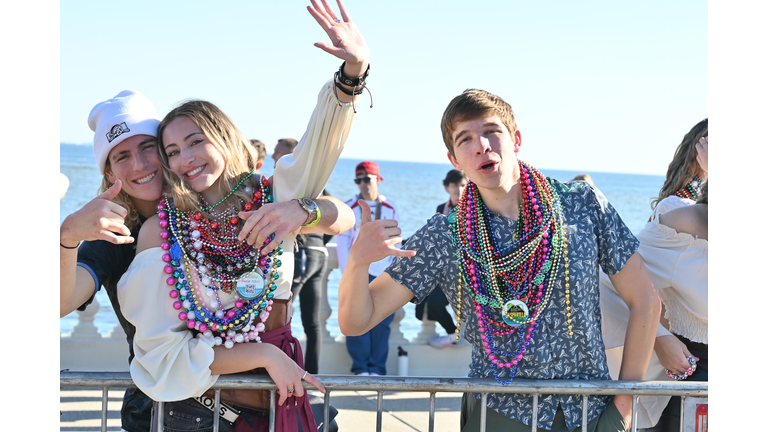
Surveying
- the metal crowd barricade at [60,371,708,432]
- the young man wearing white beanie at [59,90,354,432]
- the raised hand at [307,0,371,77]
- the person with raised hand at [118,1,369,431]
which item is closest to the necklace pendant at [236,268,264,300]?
the person with raised hand at [118,1,369,431]

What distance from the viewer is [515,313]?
2301 millimetres

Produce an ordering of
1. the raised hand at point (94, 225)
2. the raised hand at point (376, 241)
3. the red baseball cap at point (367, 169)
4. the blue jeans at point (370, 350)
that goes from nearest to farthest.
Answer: the raised hand at point (94, 225), the raised hand at point (376, 241), the blue jeans at point (370, 350), the red baseball cap at point (367, 169)

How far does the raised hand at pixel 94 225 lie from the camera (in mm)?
1945

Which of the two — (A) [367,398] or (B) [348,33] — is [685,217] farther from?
(A) [367,398]

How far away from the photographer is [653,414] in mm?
2859

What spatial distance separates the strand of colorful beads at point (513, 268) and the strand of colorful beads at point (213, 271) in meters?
0.72

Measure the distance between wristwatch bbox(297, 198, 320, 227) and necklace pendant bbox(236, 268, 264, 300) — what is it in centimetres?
26

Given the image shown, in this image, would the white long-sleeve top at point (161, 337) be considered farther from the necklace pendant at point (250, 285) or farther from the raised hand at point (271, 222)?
the raised hand at point (271, 222)

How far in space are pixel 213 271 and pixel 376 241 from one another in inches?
24.5

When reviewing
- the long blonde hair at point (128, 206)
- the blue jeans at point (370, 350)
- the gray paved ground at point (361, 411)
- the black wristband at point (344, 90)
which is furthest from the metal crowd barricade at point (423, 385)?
the blue jeans at point (370, 350)

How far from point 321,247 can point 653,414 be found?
10.5 ft

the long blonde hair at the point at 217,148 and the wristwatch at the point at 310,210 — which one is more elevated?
the long blonde hair at the point at 217,148

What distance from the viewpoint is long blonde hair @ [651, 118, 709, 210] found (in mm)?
3260
